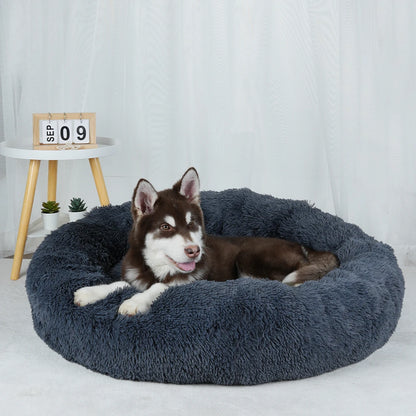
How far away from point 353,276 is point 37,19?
8.63ft

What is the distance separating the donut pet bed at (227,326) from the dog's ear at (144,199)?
0.32 metres

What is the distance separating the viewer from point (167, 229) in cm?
255

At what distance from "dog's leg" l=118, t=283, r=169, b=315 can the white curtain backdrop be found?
1757 millimetres

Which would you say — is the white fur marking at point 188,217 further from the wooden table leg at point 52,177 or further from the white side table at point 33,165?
the wooden table leg at point 52,177

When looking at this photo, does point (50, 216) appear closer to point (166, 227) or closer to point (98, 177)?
point (98, 177)

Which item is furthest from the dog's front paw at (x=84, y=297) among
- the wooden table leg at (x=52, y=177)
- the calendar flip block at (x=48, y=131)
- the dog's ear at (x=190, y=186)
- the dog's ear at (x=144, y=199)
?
the wooden table leg at (x=52, y=177)

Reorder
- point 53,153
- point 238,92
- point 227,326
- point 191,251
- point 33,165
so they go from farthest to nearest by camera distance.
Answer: point 238,92 < point 33,165 < point 53,153 < point 191,251 < point 227,326

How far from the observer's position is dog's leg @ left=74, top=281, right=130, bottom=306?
7.70ft

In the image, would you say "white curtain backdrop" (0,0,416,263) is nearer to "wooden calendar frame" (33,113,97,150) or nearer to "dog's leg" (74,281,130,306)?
"wooden calendar frame" (33,113,97,150)

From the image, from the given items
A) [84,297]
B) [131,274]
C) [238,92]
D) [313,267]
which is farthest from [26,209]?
[313,267]

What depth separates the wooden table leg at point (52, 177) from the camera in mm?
3781

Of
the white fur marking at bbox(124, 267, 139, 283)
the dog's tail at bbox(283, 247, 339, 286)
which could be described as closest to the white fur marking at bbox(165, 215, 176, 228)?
the white fur marking at bbox(124, 267, 139, 283)

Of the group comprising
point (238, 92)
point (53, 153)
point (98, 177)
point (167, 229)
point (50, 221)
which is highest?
point (238, 92)

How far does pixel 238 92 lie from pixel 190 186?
4.76ft
